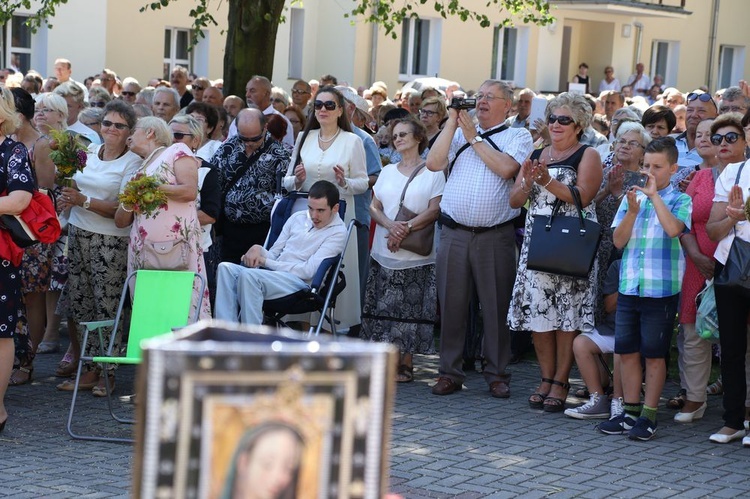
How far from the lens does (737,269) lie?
676 centimetres

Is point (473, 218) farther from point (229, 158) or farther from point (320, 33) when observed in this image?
point (320, 33)

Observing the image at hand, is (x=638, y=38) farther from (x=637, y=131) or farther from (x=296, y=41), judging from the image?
(x=637, y=131)

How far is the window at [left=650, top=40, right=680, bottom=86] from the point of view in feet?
114

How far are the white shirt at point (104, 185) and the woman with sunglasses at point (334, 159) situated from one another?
1.38 meters

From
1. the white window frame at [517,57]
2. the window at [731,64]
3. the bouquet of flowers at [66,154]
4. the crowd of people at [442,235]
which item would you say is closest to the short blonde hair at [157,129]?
the crowd of people at [442,235]

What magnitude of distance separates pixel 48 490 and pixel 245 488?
3.64 meters

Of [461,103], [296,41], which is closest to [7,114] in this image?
[461,103]

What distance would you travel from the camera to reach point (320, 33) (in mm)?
28016

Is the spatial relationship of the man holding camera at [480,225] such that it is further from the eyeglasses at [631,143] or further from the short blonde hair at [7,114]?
the short blonde hair at [7,114]

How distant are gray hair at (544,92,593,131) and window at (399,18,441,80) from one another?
A: 70.9 feet

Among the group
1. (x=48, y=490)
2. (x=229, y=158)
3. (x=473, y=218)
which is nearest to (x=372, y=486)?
(x=48, y=490)

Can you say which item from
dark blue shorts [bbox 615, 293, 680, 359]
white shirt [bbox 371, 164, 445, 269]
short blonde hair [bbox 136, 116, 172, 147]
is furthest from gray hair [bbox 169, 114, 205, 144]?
dark blue shorts [bbox 615, 293, 680, 359]

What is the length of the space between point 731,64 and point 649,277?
3119 cm

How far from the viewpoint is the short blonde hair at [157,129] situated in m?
7.80
